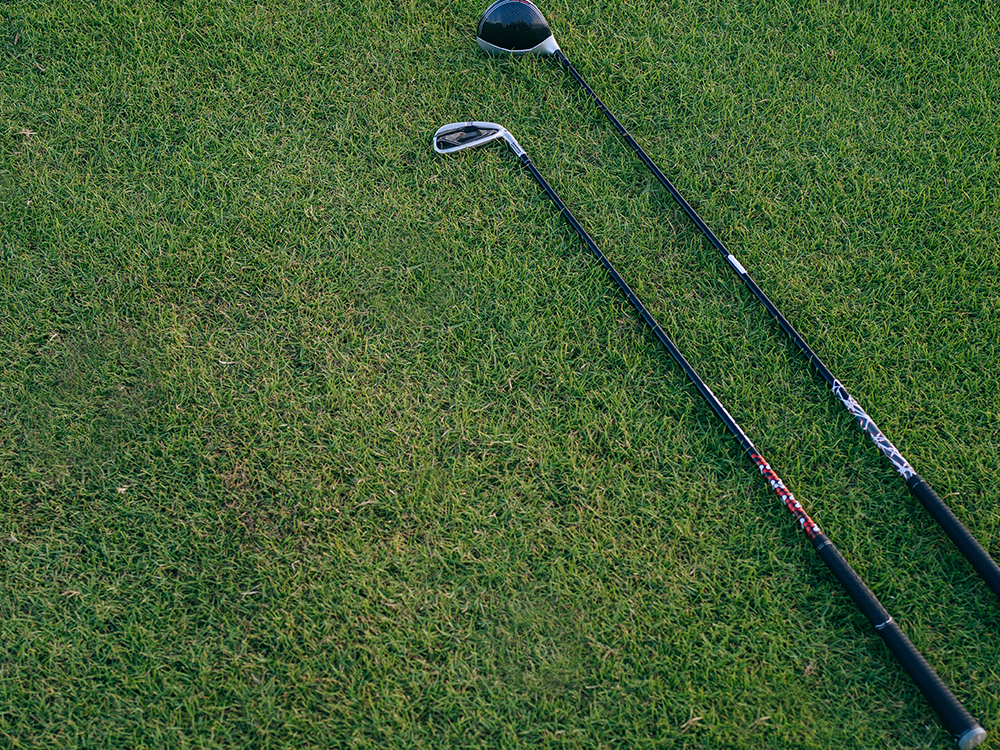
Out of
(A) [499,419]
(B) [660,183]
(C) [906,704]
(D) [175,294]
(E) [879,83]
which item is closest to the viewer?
(C) [906,704]

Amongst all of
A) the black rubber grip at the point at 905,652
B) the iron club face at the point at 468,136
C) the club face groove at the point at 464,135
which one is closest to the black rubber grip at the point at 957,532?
the black rubber grip at the point at 905,652

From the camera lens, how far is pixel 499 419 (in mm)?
3283

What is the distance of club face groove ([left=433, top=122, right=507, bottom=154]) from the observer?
A: 3801 mm

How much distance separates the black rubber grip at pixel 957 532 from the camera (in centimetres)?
282

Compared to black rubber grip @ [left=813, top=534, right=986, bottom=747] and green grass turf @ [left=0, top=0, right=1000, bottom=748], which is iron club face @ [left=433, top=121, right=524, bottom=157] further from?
black rubber grip @ [left=813, top=534, right=986, bottom=747]

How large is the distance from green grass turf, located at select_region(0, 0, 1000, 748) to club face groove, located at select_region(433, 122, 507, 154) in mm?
83

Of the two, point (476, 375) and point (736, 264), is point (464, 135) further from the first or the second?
point (736, 264)

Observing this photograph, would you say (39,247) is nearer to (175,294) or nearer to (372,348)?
(175,294)

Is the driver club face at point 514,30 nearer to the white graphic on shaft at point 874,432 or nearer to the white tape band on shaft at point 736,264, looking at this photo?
the white tape band on shaft at point 736,264

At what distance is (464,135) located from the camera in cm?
383

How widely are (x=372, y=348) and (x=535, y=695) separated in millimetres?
1647

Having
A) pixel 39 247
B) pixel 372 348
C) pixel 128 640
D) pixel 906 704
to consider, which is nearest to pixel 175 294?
pixel 39 247

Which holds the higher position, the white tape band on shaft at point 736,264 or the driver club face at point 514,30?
the driver club face at point 514,30

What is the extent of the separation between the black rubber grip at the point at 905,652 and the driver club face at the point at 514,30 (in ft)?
9.56
